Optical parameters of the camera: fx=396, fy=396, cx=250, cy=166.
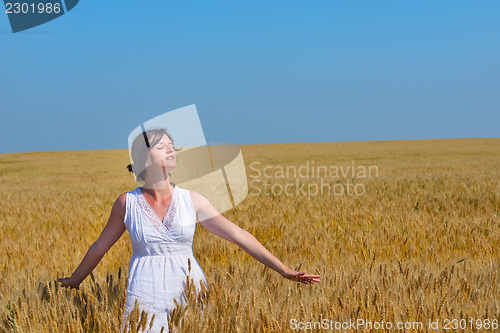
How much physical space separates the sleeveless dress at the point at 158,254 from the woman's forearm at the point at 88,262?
0.93 feet

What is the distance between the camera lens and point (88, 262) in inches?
99.5

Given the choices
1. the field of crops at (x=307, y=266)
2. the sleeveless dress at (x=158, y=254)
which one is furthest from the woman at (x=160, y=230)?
the field of crops at (x=307, y=266)

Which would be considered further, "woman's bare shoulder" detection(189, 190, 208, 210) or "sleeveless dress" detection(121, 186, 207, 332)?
"woman's bare shoulder" detection(189, 190, 208, 210)

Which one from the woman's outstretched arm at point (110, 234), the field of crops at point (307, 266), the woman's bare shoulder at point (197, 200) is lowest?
the field of crops at point (307, 266)

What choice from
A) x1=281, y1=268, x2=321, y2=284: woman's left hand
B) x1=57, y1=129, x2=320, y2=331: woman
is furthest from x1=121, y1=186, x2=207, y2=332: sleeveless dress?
x1=281, y1=268, x2=321, y2=284: woman's left hand

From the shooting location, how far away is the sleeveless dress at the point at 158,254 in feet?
7.62

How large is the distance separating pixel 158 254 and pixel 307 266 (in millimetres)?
1834

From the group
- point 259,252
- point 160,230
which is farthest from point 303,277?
point 160,230

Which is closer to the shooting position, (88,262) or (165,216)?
(165,216)

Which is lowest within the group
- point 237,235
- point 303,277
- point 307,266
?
point 307,266

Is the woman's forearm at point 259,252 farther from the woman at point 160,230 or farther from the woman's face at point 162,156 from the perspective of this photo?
the woman's face at point 162,156

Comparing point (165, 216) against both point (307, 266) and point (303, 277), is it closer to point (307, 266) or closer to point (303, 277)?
point (303, 277)

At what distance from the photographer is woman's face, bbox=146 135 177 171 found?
234 centimetres

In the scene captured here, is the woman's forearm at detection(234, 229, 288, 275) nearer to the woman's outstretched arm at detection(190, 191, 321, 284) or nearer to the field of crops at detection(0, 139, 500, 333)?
the woman's outstretched arm at detection(190, 191, 321, 284)
